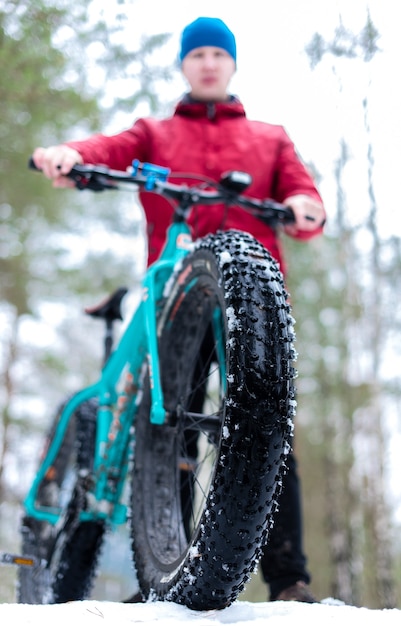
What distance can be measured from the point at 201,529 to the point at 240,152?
5.85 ft

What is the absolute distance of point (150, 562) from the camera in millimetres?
1950

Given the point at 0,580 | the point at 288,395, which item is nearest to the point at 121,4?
the point at 288,395

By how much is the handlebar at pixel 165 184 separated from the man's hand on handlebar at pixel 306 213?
6cm

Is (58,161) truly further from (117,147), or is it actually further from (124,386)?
(124,386)

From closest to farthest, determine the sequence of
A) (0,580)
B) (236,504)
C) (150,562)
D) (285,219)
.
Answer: (236,504) → (150,562) → (285,219) → (0,580)

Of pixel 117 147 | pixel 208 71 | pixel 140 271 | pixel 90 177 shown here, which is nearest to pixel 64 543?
pixel 90 177

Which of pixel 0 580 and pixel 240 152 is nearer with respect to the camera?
pixel 240 152

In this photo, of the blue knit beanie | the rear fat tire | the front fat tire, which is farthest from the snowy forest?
the front fat tire

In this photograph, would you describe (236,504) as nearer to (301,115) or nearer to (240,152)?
(240,152)

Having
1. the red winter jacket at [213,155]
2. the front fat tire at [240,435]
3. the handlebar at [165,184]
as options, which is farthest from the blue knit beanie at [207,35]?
the front fat tire at [240,435]

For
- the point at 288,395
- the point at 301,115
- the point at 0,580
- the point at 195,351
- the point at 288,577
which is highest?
the point at 301,115

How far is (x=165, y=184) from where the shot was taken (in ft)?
7.49

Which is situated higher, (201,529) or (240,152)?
(240,152)

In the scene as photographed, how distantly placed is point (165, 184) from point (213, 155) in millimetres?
568
